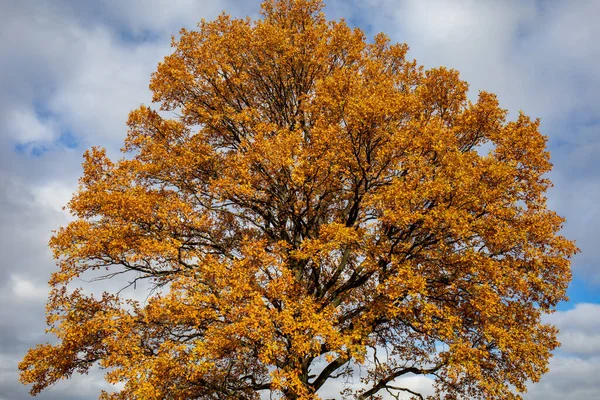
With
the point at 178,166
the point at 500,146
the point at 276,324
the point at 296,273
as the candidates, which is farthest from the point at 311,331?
the point at 500,146

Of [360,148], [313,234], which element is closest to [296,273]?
[313,234]

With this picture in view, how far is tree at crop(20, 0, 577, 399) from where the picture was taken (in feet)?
46.0

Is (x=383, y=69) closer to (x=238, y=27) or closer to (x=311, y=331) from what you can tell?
(x=238, y=27)

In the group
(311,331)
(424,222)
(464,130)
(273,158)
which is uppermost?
(464,130)

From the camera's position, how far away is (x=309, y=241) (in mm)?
15258

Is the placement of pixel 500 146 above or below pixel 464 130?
below

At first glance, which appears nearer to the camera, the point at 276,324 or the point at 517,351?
the point at 276,324

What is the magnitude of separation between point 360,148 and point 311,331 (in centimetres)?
611

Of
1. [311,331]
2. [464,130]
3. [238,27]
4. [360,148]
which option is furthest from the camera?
[238,27]

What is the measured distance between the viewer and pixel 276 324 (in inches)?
547

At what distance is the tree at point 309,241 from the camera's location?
46.0 ft

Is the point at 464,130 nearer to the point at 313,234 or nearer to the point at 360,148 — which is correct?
the point at 360,148

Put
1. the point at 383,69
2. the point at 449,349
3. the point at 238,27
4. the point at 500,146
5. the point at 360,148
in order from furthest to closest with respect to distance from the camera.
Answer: the point at 383,69
the point at 238,27
the point at 500,146
the point at 360,148
the point at 449,349

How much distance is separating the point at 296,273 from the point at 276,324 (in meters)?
3.95
